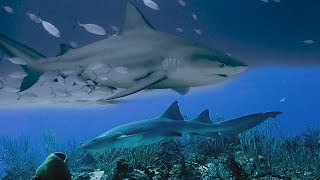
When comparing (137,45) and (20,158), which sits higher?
(137,45)

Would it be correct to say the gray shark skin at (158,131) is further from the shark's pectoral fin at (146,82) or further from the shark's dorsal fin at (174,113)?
the shark's pectoral fin at (146,82)

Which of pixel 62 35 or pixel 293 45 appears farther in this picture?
pixel 293 45

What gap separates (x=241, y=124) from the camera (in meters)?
8.74

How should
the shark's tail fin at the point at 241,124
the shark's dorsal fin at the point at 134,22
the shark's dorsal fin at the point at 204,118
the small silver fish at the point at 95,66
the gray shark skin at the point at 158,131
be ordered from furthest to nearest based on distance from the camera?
the shark's dorsal fin at the point at 204,118, the gray shark skin at the point at 158,131, the shark's tail fin at the point at 241,124, the small silver fish at the point at 95,66, the shark's dorsal fin at the point at 134,22

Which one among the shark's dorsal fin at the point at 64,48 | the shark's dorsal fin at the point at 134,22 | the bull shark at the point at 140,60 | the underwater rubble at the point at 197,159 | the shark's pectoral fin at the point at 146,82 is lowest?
the underwater rubble at the point at 197,159

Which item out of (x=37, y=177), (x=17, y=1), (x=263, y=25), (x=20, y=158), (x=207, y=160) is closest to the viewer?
(x=37, y=177)

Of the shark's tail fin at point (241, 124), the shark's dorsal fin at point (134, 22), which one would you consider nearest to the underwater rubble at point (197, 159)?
the shark's tail fin at point (241, 124)

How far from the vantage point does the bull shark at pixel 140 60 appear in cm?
646

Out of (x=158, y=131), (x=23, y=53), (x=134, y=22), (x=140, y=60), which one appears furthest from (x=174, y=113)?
(x=23, y=53)

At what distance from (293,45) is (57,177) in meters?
19.5

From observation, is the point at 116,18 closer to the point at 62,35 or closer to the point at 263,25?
the point at 62,35

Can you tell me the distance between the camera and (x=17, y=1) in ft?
40.7

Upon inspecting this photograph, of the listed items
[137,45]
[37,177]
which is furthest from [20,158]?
[37,177]

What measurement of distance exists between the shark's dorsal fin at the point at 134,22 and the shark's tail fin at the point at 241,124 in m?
3.49
